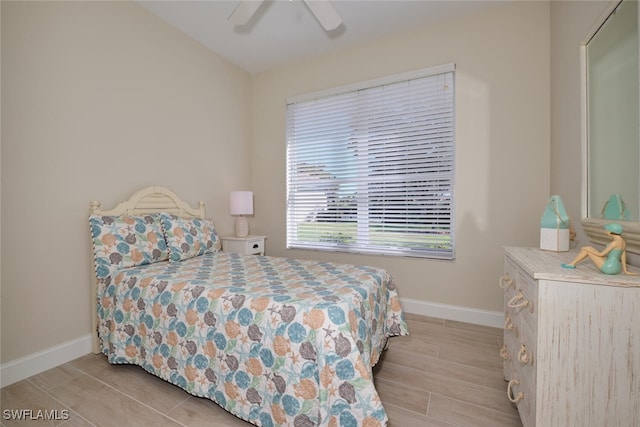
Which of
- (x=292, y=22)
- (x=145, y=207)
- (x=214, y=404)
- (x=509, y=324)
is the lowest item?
(x=214, y=404)

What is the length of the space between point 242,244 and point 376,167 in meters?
1.70

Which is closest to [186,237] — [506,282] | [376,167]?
[376,167]

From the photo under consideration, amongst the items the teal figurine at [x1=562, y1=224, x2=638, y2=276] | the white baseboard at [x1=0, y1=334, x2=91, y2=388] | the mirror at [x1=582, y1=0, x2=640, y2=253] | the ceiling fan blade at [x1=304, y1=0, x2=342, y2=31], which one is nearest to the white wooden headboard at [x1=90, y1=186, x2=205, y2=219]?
the white baseboard at [x1=0, y1=334, x2=91, y2=388]

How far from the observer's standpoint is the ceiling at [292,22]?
254cm

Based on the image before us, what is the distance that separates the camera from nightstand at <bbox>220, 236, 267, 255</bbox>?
3182mm

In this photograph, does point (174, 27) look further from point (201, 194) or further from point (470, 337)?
point (470, 337)

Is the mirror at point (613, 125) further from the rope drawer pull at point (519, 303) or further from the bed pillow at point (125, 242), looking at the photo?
the bed pillow at point (125, 242)

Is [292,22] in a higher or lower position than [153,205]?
higher

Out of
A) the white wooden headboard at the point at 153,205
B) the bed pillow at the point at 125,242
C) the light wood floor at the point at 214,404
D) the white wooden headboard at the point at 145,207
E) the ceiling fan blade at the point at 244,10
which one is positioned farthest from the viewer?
the white wooden headboard at the point at 153,205

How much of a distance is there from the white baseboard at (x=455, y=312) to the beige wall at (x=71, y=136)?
263 cm

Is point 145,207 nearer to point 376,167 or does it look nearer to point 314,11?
point 314,11

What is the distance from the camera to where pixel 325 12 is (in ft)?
6.56

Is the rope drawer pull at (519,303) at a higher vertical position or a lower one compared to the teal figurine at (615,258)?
lower

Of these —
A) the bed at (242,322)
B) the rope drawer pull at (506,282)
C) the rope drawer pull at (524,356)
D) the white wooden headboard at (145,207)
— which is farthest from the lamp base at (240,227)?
the rope drawer pull at (524,356)
